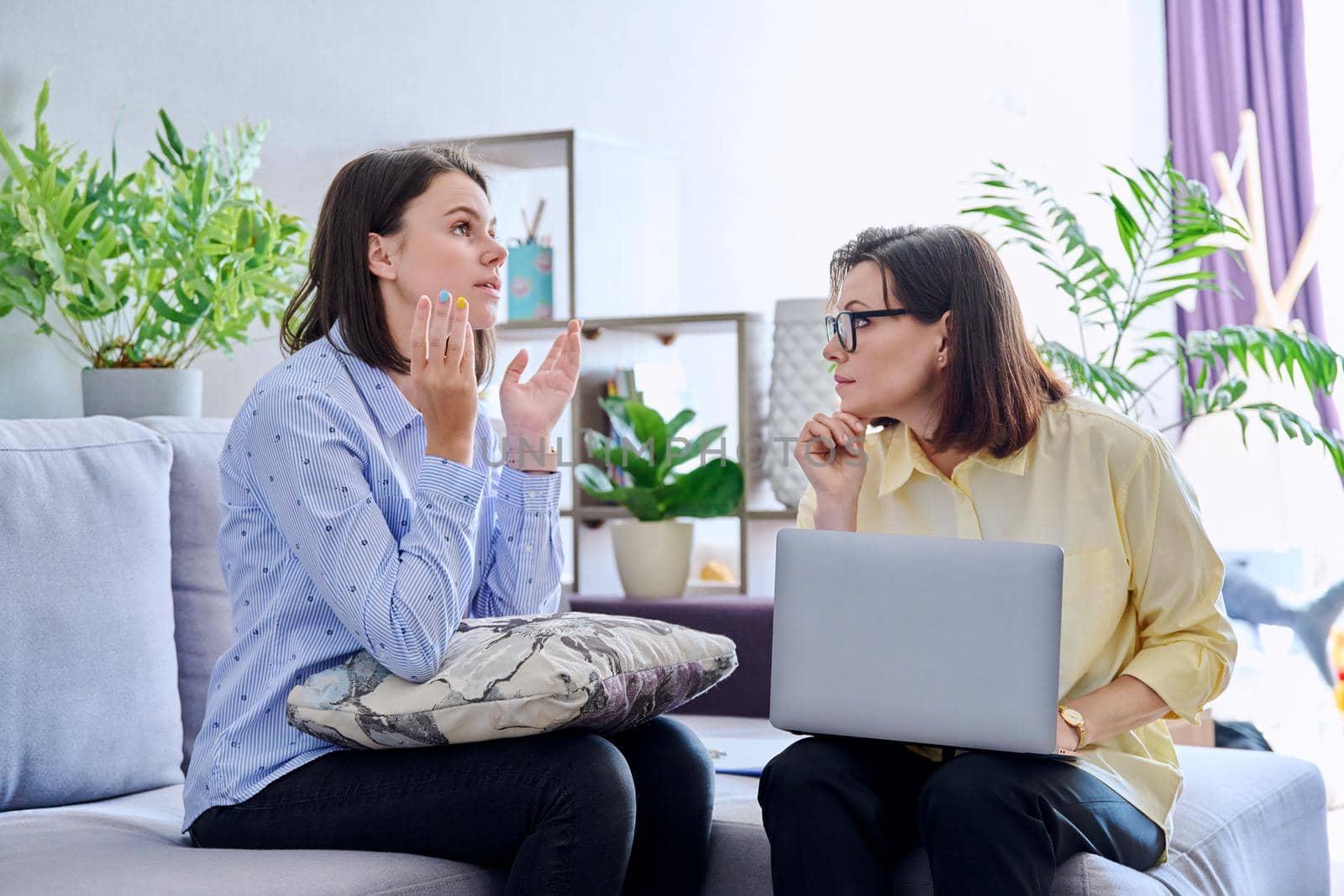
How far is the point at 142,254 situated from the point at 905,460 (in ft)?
3.79

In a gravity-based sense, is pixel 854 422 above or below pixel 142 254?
below

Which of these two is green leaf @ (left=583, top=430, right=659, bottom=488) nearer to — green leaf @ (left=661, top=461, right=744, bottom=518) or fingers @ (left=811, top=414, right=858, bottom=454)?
green leaf @ (left=661, top=461, right=744, bottom=518)

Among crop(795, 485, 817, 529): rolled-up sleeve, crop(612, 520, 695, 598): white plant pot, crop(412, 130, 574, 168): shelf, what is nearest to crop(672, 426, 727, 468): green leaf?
crop(612, 520, 695, 598): white plant pot

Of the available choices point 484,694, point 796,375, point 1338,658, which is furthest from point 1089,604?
point 1338,658

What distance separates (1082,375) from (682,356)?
1.46 meters

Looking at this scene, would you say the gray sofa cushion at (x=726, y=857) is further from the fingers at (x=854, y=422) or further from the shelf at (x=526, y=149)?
the shelf at (x=526, y=149)

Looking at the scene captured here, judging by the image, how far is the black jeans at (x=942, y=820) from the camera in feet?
4.12

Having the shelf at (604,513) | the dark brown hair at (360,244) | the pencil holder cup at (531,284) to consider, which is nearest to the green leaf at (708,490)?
the shelf at (604,513)

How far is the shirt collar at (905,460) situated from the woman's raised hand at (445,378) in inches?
19.6

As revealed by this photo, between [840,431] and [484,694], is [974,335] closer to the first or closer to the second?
[840,431]

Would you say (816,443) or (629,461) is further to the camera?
(629,461)

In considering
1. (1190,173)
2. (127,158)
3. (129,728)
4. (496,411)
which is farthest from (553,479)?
(1190,173)

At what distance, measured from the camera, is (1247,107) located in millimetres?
4602

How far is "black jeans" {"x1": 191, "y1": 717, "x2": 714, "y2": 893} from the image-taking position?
4.25ft
